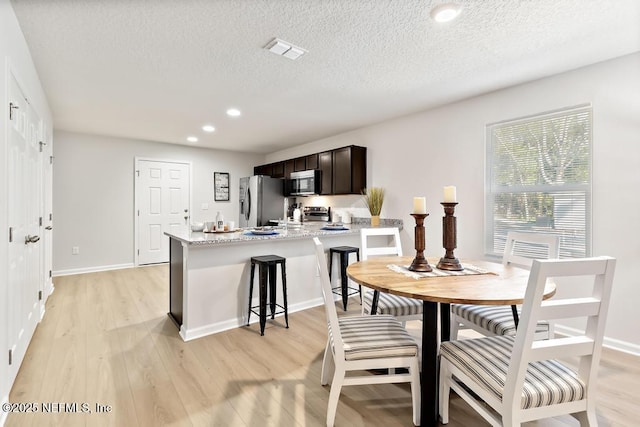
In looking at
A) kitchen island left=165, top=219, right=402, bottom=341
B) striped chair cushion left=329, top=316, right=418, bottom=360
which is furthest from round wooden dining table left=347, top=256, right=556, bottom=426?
kitchen island left=165, top=219, right=402, bottom=341

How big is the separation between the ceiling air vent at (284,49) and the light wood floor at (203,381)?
2.34 meters

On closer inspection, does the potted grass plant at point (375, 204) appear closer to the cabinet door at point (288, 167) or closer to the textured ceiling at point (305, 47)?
the textured ceiling at point (305, 47)

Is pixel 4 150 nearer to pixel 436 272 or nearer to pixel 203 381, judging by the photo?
pixel 203 381

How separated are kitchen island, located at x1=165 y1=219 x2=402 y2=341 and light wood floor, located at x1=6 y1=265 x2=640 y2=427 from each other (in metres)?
0.16

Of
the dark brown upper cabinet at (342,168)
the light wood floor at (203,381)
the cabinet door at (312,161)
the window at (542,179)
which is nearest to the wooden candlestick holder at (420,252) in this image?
the light wood floor at (203,381)

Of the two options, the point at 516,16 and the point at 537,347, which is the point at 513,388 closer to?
the point at 537,347

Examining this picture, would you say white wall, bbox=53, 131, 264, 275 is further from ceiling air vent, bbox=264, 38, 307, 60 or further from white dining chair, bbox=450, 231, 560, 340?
white dining chair, bbox=450, 231, 560, 340

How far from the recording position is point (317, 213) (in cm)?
527

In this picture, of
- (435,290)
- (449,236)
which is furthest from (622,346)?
(435,290)

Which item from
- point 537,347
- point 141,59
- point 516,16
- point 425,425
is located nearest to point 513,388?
point 537,347

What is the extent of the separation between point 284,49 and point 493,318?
236 centimetres

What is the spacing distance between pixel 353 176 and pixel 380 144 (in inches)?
23.7

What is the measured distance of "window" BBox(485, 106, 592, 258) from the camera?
8.71ft

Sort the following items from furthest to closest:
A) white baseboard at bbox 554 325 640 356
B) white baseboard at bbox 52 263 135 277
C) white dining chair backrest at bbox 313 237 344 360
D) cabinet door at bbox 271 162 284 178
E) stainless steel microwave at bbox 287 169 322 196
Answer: cabinet door at bbox 271 162 284 178 → stainless steel microwave at bbox 287 169 322 196 → white baseboard at bbox 52 263 135 277 → white baseboard at bbox 554 325 640 356 → white dining chair backrest at bbox 313 237 344 360
